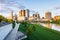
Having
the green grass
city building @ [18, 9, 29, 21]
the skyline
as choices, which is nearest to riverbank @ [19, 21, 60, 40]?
the green grass

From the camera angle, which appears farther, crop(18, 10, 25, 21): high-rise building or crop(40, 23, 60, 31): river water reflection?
crop(40, 23, 60, 31): river water reflection

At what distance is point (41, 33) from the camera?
4.62 meters

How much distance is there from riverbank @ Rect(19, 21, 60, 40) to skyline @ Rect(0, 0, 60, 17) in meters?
0.45

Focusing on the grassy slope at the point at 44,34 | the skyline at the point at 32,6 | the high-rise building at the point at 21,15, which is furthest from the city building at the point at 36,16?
the high-rise building at the point at 21,15

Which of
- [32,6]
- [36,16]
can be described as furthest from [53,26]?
[32,6]

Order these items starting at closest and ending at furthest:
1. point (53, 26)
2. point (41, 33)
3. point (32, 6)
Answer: point (32, 6) → point (41, 33) → point (53, 26)

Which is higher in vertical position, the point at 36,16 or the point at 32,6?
the point at 32,6

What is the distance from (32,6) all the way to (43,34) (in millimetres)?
874

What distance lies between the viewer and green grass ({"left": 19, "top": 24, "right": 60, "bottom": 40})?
437cm

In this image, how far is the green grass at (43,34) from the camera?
4375 millimetres

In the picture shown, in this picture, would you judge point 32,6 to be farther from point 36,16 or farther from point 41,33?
point 41,33

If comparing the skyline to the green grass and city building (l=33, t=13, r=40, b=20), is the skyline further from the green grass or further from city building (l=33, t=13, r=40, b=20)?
the green grass

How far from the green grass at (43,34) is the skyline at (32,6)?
46 cm

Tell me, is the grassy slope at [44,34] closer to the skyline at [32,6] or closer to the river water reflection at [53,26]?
the river water reflection at [53,26]
